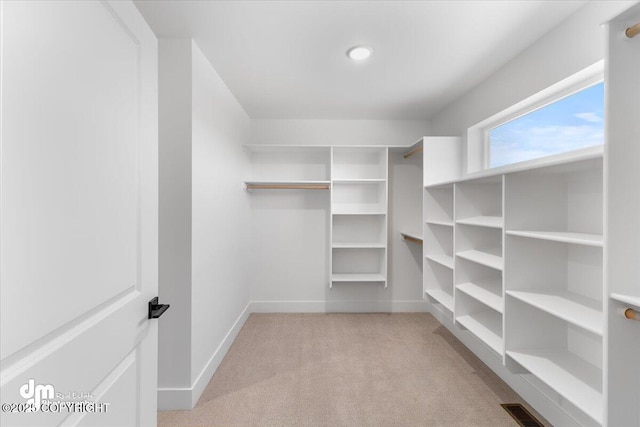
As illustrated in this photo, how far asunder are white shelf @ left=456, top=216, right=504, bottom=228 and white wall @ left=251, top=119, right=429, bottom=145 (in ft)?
6.01

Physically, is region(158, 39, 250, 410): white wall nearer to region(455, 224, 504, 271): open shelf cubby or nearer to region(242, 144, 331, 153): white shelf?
region(242, 144, 331, 153): white shelf

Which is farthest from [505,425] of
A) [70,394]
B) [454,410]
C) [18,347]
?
[18,347]

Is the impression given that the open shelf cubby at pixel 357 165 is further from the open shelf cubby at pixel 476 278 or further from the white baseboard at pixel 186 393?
the white baseboard at pixel 186 393

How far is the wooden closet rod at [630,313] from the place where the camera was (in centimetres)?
98

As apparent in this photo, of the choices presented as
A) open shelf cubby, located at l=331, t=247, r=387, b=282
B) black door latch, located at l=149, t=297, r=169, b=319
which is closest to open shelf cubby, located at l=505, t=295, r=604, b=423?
black door latch, located at l=149, t=297, r=169, b=319

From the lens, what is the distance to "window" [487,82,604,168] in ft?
5.93

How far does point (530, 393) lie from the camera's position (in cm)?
211

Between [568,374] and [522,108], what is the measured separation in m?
1.77

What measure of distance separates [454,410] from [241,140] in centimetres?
306

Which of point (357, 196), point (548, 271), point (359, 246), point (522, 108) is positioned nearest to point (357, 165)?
point (357, 196)

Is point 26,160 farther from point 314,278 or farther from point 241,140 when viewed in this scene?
point 314,278

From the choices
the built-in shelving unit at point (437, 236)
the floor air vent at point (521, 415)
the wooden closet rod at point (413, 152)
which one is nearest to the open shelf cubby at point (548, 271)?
the floor air vent at point (521, 415)

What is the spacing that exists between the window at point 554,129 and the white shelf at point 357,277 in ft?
5.70

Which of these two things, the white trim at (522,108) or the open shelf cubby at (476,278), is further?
the open shelf cubby at (476,278)
